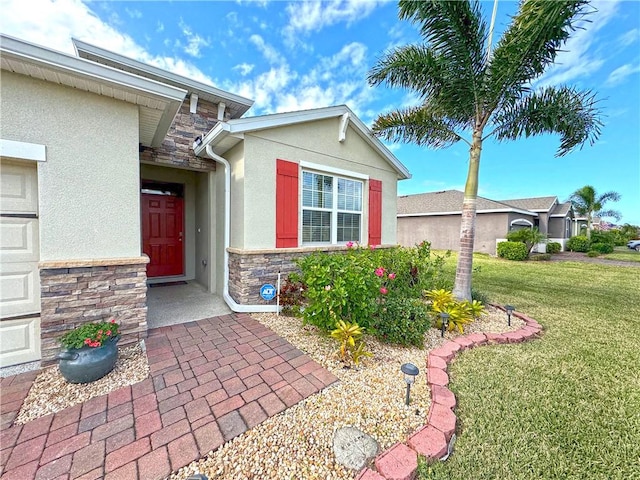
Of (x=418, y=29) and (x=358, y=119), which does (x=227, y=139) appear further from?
→ (x=418, y=29)

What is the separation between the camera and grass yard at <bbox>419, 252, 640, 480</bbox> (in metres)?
1.91

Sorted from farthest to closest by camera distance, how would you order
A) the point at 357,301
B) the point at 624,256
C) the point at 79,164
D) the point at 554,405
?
the point at 624,256, the point at 357,301, the point at 79,164, the point at 554,405

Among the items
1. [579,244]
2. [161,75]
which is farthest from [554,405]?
[579,244]

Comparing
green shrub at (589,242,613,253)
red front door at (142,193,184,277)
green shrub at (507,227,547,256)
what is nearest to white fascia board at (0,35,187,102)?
red front door at (142,193,184,277)

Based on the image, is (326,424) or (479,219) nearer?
(326,424)

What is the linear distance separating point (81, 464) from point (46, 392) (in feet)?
4.49

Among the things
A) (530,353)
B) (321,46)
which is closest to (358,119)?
(321,46)

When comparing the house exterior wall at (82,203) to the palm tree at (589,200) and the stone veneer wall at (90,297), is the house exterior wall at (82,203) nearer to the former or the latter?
the stone veneer wall at (90,297)

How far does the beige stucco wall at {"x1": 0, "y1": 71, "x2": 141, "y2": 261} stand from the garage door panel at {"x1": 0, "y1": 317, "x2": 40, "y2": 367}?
910mm

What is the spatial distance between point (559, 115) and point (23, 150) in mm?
9067

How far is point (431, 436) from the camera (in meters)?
2.09

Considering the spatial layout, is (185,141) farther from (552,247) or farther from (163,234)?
(552,247)

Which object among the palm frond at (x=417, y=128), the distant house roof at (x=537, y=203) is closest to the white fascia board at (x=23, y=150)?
the palm frond at (x=417, y=128)

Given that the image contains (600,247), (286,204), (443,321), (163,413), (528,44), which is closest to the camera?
(163,413)
